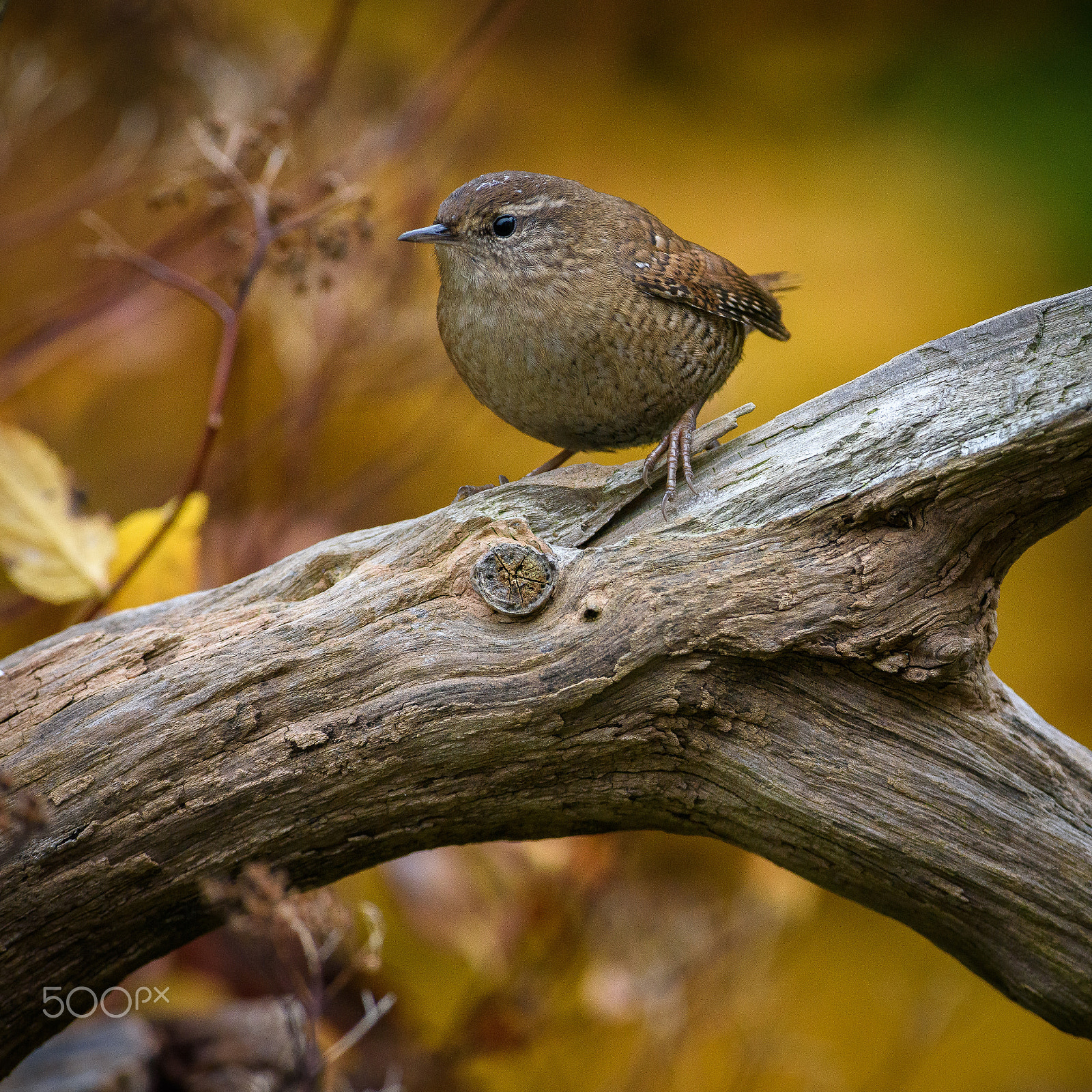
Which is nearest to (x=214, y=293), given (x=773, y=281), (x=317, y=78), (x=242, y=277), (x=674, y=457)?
(x=242, y=277)

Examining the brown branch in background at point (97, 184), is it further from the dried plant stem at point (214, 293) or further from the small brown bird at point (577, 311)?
the small brown bird at point (577, 311)

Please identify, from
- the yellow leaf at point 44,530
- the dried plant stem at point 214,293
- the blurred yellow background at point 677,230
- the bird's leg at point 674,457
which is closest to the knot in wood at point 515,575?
the bird's leg at point 674,457

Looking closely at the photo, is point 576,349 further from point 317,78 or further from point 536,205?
point 317,78

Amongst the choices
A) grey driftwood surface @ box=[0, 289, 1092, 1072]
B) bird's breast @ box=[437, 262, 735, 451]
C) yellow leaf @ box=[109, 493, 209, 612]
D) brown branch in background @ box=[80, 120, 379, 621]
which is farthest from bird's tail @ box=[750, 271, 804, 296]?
yellow leaf @ box=[109, 493, 209, 612]

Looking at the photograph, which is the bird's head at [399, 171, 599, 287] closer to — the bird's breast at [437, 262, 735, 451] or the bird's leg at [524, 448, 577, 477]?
the bird's breast at [437, 262, 735, 451]

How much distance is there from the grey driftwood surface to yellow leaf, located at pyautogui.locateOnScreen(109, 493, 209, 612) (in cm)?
49

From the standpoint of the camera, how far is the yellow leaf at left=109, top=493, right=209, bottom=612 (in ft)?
7.47

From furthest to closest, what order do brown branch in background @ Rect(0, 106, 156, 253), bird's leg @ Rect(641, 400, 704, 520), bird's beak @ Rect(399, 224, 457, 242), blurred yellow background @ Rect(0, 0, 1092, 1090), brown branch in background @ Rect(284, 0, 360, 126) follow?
blurred yellow background @ Rect(0, 0, 1092, 1090) < brown branch in background @ Rect(0, 106, 156, 253) < brown branch in background @ Rect(284, 0, 360, 126) < bird's beak @ Rect(399, 224, 457, 242) < bird's leg @ Rect(641, 400, 704, 520)

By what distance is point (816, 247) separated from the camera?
4.43 metres

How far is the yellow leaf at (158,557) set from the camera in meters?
2.28

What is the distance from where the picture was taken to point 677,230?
4398mm

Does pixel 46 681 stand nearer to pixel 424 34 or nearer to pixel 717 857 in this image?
pixel 717 857

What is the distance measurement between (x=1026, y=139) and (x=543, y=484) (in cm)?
341

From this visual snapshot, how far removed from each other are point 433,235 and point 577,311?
41 cm
